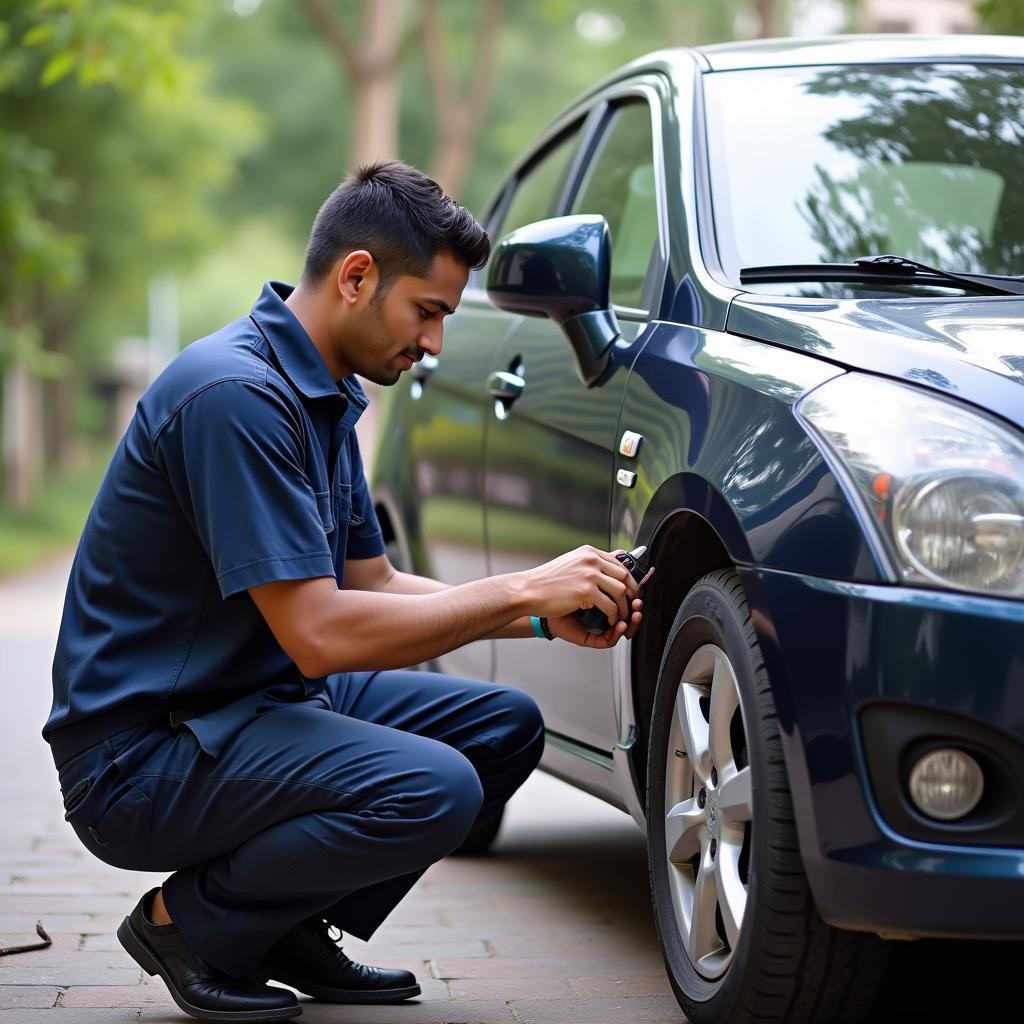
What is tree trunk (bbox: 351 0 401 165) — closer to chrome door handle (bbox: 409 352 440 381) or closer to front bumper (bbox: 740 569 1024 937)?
chrome door handle (bbox: 409 352 440 381)

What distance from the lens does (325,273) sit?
3342 millimetres

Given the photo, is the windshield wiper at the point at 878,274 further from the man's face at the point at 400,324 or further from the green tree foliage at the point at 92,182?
the green tree foliage at the point at 92,182

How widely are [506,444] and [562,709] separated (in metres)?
0.62

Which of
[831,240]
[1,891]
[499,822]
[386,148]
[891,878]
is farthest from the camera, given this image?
[386,148]

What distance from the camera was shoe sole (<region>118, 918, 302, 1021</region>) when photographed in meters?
3.26

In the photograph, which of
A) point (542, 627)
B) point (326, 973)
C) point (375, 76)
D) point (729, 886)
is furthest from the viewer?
point (375, 76)

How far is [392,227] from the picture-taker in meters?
3.29

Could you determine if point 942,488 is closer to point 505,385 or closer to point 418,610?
point 418,610

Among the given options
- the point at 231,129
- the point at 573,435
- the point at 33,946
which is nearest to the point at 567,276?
the point at 573,435

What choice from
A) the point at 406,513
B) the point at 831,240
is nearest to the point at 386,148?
the point at 406,513

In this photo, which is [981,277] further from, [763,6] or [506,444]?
[763,6]

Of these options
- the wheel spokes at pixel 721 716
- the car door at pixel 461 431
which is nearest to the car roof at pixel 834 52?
the car door at pixel 461 431

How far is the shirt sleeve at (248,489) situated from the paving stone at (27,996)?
939 mm

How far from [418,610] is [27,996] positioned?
1095mm
